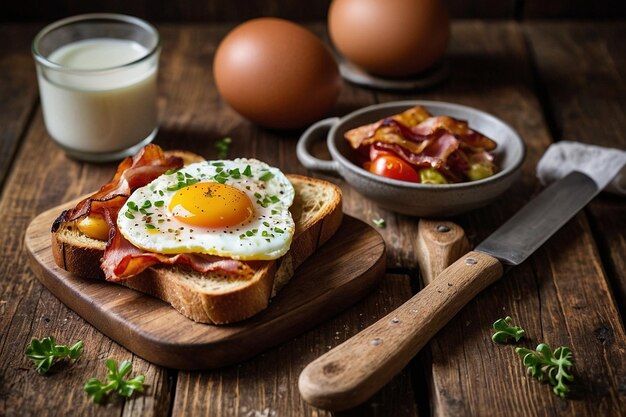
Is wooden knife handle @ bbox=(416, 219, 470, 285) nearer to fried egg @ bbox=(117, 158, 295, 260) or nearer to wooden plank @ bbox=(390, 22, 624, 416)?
wooden plank @ bbox=(390, 22, 624, 416)

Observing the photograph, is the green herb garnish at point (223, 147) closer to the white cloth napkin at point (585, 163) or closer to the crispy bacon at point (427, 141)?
the crispy bacon at point (427, 141)

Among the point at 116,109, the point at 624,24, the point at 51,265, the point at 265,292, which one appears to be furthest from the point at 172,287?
the point at 624,24

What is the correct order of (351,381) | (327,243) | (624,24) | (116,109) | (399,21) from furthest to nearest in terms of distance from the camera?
(624,24), (399,21), (116,109), (327,243), (351,381)

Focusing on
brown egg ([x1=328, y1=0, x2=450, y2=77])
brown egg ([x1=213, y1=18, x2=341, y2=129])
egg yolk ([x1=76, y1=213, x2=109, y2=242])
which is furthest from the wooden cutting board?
brown egg ([x1=328, y1=0, x2=450, y2=77])

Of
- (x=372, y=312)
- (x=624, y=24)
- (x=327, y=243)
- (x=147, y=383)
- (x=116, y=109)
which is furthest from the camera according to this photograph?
(x=624, y=24)

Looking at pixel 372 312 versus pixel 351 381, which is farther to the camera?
pixel 372 312

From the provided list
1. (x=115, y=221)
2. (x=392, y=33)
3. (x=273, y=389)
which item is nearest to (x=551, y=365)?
(x=273, y=389)

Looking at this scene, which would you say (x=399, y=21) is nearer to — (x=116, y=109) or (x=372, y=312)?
(x=116, y=109)
